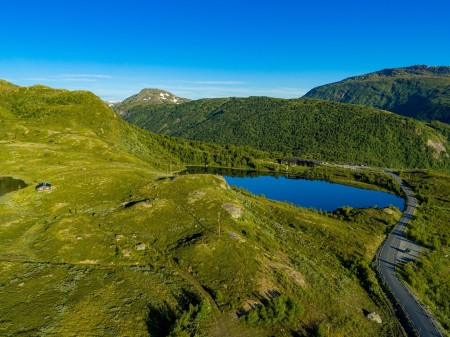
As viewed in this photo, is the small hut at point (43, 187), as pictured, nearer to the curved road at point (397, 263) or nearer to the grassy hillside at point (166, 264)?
the grassy hillside at point (166, 264)

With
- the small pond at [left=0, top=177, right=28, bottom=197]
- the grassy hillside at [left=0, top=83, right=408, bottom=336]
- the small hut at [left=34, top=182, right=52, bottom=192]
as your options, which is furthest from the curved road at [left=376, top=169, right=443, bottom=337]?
the small pond at [left=0, top=177, right=28, bottom=197]

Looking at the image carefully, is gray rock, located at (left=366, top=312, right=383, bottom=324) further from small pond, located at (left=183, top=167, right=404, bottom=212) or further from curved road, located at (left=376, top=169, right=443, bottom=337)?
small pond, located at (left=183, top=167, right=404, bottom=212)

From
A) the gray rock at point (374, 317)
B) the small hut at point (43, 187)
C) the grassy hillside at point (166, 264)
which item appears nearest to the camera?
the grassy hillside at point (166, 264)

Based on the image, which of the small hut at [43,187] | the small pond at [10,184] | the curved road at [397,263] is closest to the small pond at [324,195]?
the curved road at [397,263]

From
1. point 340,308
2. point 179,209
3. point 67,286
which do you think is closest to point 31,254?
point 67,286

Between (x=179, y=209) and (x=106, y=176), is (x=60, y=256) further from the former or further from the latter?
(x=106, y=176)

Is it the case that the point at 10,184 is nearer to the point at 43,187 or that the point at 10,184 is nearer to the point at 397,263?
the point at 43,187
